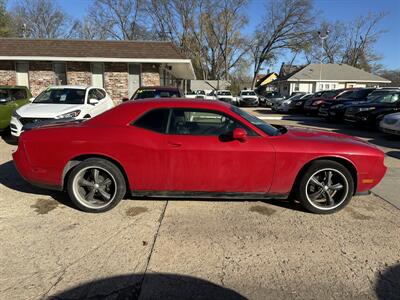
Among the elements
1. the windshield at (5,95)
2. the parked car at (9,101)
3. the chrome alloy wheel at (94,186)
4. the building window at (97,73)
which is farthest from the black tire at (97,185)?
the building window at (97,73)

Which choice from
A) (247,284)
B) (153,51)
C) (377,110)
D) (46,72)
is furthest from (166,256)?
(46,72)

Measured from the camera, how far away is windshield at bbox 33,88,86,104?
9663 millimetres

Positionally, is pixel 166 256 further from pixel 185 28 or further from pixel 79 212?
pixel 185 28

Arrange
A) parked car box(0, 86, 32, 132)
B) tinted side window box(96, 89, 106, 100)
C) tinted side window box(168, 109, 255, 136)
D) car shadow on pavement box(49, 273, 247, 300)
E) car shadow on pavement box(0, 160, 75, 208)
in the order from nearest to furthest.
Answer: car shadow on pavement box(49, 273, 247, 300), tinted side window box(168, 109, 255, 136), car shadow on pavement box(0, 160, 75, 208), parked car box(0, 86, 32, 132), tinted side window box(96, 89, 106, 100)

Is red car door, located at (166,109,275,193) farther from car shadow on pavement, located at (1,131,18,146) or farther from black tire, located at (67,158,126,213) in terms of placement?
car shadow on pavement, located at (1,131,18,146)

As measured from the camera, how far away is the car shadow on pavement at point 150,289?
2746mm

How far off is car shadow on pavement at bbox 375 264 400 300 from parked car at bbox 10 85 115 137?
6513 mm

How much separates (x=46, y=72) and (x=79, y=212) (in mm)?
18100

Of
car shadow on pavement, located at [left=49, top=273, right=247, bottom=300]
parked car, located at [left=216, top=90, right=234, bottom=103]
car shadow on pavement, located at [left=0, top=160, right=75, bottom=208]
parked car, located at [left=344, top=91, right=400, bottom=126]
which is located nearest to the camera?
car shadow on pavement, located at [left=49, top=273, right=247, bottom=300]

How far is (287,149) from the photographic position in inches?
167

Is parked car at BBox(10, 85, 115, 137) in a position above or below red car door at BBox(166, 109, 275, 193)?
above

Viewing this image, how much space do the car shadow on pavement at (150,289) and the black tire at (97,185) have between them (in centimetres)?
153

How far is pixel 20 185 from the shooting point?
548 cm

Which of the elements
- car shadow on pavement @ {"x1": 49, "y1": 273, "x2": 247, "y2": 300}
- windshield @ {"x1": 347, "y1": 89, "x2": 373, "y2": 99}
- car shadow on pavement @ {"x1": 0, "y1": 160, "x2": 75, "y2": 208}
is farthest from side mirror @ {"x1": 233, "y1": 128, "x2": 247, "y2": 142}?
windshield @ {"x1": 347, "y1": 89, "x2": 373, "y2": 99}
